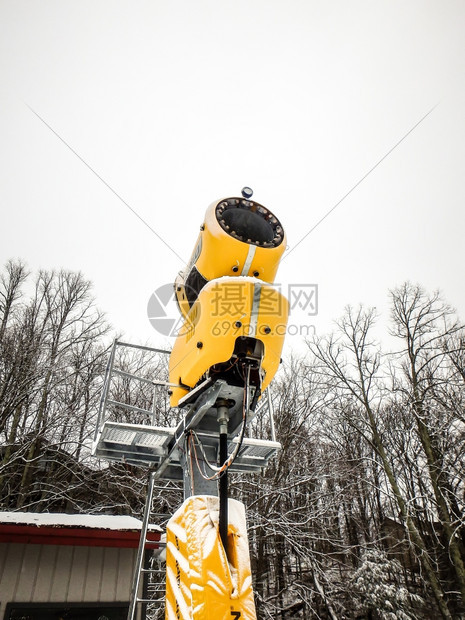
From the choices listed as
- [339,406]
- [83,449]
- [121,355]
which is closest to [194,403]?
[83,449]

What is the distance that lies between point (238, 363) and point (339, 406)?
17461 millimetres

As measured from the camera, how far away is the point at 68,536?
19.6 feet

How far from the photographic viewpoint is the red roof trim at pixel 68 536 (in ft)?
18.6

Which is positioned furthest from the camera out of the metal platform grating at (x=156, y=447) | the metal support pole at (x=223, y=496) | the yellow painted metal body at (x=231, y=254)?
the metal platform grating at (x=156, y=447)

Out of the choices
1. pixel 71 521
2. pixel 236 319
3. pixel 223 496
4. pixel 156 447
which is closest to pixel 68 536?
pixel 71 521

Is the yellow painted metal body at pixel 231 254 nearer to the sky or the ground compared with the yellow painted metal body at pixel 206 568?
nearer to the sky

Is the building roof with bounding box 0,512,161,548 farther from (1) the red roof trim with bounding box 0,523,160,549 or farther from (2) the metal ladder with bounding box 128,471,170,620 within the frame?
(2) the metal ladder with bounding box 128,471,170,620

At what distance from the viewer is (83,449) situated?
16938 millimetres

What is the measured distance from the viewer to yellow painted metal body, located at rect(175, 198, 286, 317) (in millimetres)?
2992

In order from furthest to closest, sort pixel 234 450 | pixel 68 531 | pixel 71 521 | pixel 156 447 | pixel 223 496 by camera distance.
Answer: pixel 71 521
pixel 68 531
pixel 156 447
pixel 234 450
pixel 223 496

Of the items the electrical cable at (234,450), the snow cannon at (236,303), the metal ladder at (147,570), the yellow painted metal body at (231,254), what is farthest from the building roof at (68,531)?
the yellow painted metal body at (231,254)

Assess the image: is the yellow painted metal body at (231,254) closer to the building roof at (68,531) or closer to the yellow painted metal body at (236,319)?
the yellow painted metal body at (236,319)

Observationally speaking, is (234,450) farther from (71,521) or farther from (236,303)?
(71,521)

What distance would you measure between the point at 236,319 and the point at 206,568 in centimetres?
150
